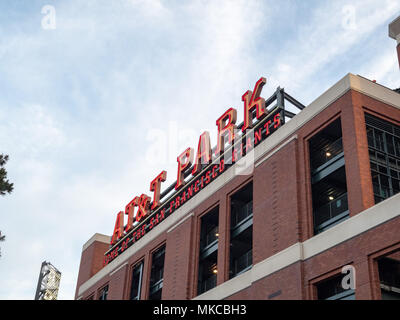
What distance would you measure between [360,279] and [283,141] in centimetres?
1346

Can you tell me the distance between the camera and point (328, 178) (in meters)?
35.5

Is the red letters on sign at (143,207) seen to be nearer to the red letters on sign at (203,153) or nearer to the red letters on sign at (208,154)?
the red letters on sign at (208,154)

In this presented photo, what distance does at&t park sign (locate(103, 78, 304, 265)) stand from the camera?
43406 millimetres

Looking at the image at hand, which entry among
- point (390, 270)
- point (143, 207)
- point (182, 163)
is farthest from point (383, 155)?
point (143, 207)

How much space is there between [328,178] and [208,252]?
13.9m

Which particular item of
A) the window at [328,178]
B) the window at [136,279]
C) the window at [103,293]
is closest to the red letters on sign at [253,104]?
the window at [328,178]

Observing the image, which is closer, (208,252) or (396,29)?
(396,29)

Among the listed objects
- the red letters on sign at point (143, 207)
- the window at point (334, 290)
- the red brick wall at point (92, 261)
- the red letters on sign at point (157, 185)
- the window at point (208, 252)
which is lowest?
the window at point (334, 290)

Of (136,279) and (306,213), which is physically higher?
(136,279)

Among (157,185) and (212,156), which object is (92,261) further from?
(212,156)

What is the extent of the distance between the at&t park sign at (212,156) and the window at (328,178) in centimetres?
475

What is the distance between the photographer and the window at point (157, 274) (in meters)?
50.8
